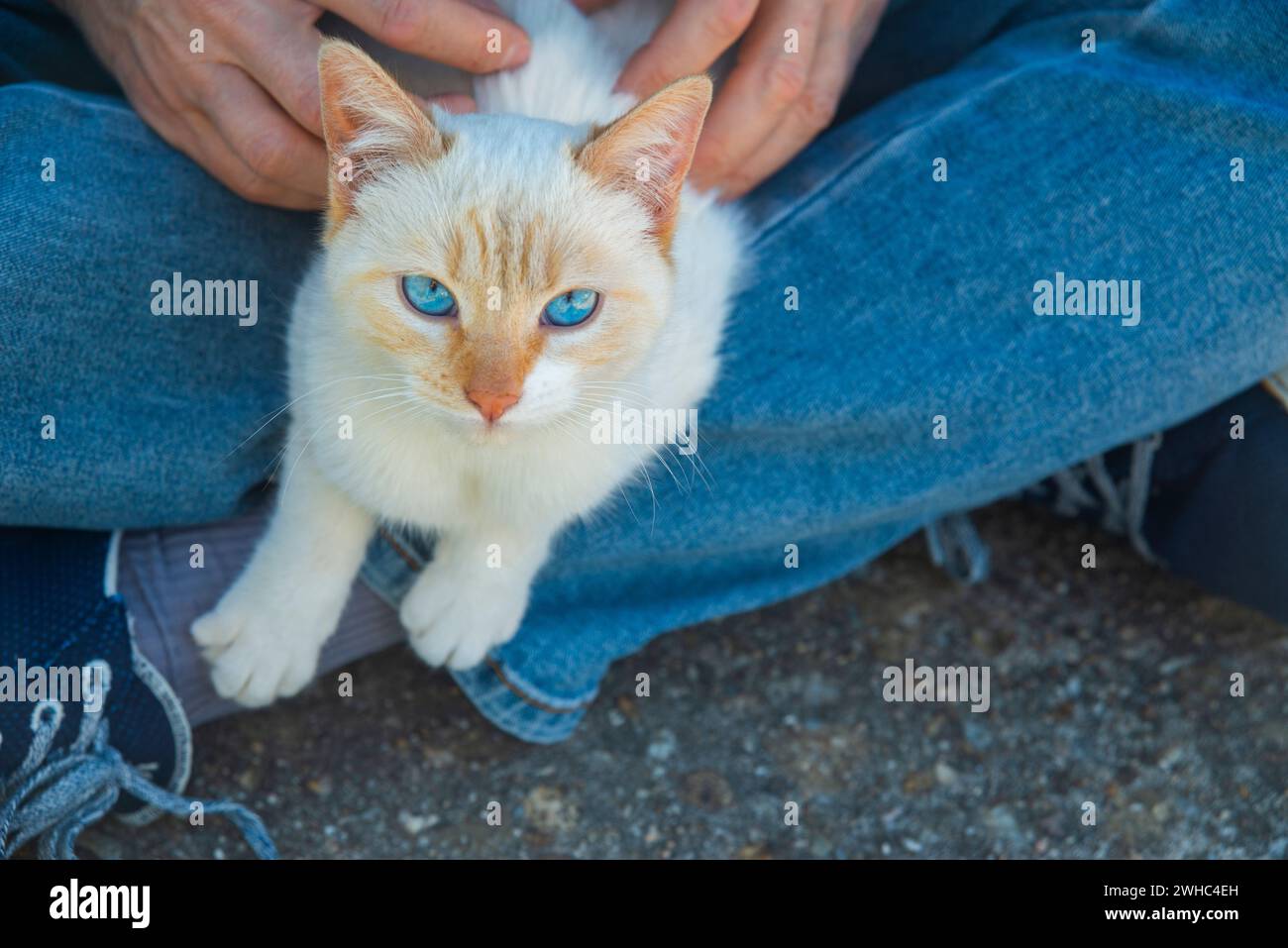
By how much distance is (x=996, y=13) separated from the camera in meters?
2.15

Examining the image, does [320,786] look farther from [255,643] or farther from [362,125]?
[362,125]

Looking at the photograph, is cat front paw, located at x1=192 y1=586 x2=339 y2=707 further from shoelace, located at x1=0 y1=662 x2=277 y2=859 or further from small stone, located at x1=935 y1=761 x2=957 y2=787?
small stone, located at x1=935 y1=761 x2=957 y2=787

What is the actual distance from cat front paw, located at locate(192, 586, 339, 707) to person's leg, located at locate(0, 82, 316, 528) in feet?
0.67

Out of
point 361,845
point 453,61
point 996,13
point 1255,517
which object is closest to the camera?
point 453,61

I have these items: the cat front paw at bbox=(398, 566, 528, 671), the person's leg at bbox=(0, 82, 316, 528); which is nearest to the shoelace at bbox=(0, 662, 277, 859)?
the person's leg at bbox=(0, 82, 316, 528)

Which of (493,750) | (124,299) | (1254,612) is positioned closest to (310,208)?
(124,299)

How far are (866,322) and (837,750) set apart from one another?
76 centimetres

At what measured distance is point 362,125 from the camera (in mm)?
1464

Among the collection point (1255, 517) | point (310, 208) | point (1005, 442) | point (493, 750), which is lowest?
point (493, 750)

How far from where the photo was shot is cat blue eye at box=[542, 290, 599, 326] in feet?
4.83

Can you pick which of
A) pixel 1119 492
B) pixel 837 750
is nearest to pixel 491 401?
pixel 837 750

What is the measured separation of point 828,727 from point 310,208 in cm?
129

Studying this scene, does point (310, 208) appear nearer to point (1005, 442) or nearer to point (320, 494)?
point (320, 494)

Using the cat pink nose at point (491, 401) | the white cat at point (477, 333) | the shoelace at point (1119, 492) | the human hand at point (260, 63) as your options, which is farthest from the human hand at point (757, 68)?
the shoelace at point (1119, 492)
